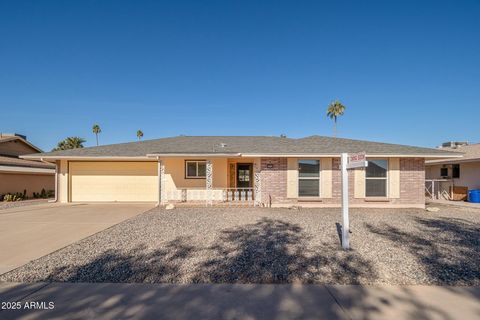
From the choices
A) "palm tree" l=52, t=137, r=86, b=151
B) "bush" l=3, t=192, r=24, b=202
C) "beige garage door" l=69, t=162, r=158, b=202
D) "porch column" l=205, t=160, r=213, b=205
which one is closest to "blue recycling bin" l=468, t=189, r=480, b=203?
"porch column" l=205, t=160, r=213, b=205

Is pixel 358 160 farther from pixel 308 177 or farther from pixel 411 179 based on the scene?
Answer: pixel 411 179

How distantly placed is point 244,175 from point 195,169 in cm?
312

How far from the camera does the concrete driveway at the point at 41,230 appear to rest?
17.6 feet

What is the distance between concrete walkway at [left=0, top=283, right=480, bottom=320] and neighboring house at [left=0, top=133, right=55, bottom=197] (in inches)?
631

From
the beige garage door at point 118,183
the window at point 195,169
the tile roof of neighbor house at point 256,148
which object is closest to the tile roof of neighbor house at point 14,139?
the tile roof of neighbor house at point 256,148

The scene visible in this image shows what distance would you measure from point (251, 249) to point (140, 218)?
550 cm

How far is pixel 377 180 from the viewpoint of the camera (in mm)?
11914

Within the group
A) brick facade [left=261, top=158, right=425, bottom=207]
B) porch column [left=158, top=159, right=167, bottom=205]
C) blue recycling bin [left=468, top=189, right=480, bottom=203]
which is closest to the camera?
brick facade [left=261, top=158, right=425, bottom=207]

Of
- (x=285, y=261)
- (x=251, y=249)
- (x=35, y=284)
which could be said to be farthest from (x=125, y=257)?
(x=285, y=261)

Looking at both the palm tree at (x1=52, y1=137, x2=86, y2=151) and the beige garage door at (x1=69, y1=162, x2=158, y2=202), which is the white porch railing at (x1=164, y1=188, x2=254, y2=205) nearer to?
the beige garage door at (x1=69, y1=162, x2=158, y2=202)

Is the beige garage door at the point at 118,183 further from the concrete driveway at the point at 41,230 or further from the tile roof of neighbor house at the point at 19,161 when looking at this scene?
the tile roof of neighbor house at the point at 19,161

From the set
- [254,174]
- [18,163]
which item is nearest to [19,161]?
[18,163]

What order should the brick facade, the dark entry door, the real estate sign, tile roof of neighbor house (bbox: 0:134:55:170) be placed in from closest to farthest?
the real estate sign < the brick facade < the dark entry door < tile roof of neighbor house (bbox: 0:134:55:170)

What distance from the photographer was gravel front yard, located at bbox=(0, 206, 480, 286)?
13.8ft
